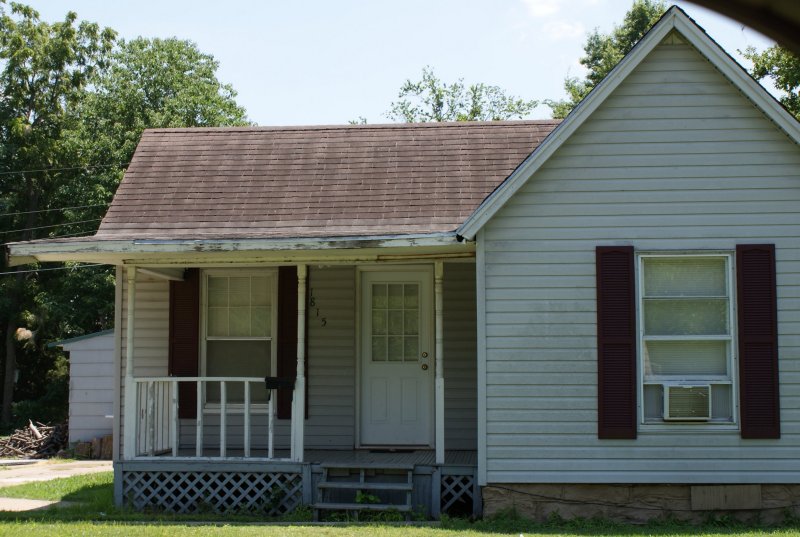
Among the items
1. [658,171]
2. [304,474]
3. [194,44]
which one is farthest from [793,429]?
[194,44]

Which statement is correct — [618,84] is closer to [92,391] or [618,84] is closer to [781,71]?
[92,391]

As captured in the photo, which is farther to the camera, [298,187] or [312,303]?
[298,187]

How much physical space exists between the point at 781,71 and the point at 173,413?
65.0ft

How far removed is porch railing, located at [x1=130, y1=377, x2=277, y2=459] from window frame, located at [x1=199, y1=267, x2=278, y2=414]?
0.03m

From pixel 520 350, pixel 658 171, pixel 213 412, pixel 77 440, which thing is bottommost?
pixel 77 440

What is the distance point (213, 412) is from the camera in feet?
39.0

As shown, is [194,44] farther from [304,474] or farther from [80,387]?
[304,474]

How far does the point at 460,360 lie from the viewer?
11703mm

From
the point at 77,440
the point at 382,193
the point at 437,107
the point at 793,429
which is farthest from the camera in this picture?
the point at 437,107

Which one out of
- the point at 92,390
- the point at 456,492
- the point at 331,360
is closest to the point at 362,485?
the point at 456,492

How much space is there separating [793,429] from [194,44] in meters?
32.5

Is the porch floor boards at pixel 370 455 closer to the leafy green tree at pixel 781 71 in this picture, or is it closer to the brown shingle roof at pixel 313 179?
the brown shingle roof at pixel 313 179

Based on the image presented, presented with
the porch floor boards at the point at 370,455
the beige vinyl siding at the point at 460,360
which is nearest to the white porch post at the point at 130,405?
the porch floor boards at the point at 370,455

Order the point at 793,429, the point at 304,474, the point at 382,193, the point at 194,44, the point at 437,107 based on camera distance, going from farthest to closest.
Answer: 1. the point at 437,107
2. the point at 194,44
3. the point at 382,193
4. the point at 304,474
5. the point at 793,429
